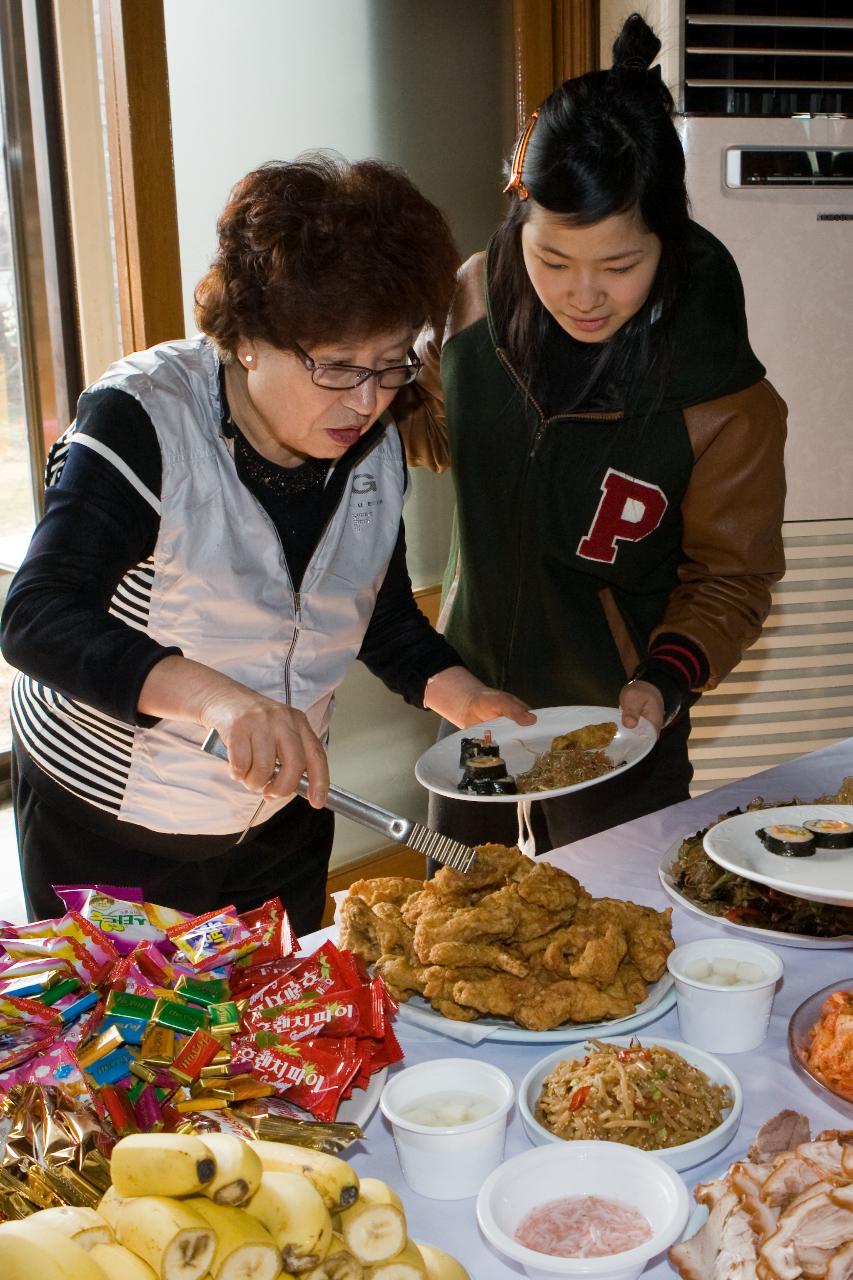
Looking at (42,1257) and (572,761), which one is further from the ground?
(42,1257)

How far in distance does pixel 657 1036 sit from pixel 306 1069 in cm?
40

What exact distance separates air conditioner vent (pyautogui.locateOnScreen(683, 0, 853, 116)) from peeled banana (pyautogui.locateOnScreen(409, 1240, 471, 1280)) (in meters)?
2.79

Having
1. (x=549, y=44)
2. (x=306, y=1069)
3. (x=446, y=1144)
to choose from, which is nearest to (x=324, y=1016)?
(x=306, y=1069)

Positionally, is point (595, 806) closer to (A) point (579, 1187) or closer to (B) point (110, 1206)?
(A) point (579, 1187)

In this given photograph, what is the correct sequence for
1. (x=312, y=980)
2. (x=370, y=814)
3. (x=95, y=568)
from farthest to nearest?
1. (x=95, y=568)
2. (x=370, y=814)
3. (x=312, y=980)

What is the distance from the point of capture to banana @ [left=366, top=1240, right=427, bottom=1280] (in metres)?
0.84

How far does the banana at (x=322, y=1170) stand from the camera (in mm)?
873

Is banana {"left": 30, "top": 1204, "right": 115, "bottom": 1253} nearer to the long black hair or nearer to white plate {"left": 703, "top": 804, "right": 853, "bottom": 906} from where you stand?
white plate {"left": 703, "top": 804, "right": 853, "bottom": 906}

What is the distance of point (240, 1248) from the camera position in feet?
2.68

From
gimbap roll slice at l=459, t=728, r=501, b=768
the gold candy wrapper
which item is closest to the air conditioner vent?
gimbap roll slice at l=459, t=728, r=501, b=768

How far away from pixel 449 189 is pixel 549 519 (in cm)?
168

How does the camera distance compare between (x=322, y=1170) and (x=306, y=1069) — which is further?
(x=306, y=1069)

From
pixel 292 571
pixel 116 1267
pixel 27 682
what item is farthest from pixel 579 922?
pixel 27 682

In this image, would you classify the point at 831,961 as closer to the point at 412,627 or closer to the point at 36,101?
the point at 412,627
